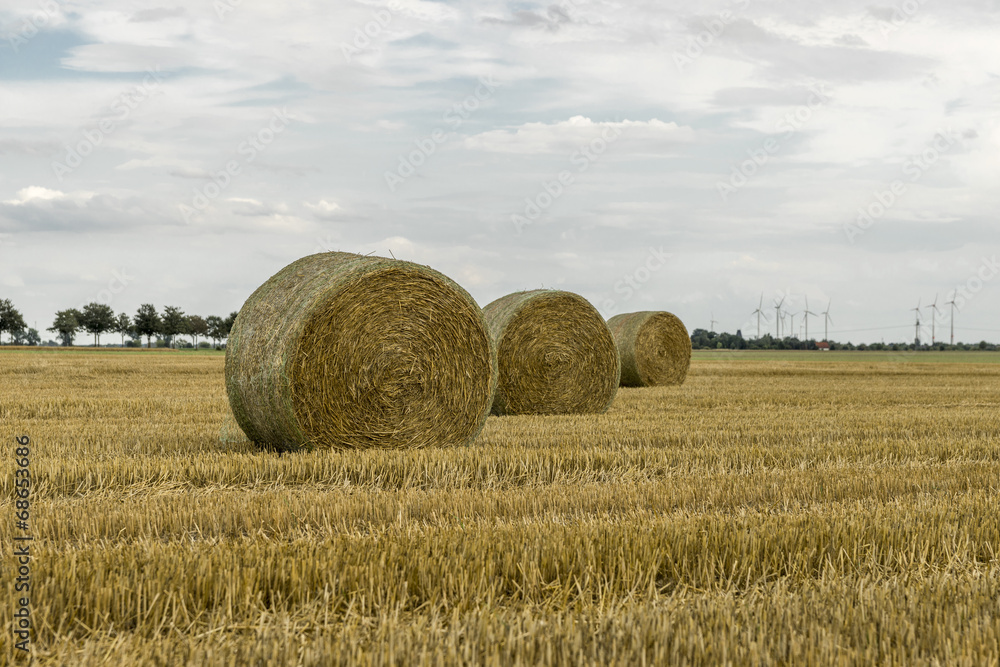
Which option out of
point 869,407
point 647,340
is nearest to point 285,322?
point 869,407

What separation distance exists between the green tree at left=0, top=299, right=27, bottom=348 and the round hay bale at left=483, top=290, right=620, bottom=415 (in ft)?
348

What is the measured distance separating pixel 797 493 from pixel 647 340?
1583 cm

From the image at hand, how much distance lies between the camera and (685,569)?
4.52 m

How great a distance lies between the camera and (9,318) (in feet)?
343

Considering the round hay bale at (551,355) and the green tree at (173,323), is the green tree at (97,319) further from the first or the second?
the round hay bale at (551,355)

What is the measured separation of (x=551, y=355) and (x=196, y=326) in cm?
11805

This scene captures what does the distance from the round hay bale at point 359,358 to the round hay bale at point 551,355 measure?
166 inches

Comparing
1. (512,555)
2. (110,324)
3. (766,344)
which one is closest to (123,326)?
(110,324)

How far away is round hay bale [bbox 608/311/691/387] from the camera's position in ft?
73.4

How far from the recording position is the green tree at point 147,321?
108812 millimetres

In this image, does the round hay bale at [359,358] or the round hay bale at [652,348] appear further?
the round hay bale at [652,348]

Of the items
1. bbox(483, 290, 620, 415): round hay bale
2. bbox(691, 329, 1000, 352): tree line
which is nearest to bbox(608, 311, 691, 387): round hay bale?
bbox(483, 290, 620, 415): round hay bale

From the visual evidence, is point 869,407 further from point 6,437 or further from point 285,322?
point 6,437

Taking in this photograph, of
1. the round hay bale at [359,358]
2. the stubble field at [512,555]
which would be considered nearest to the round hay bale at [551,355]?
the round hay bale at [359,358]
